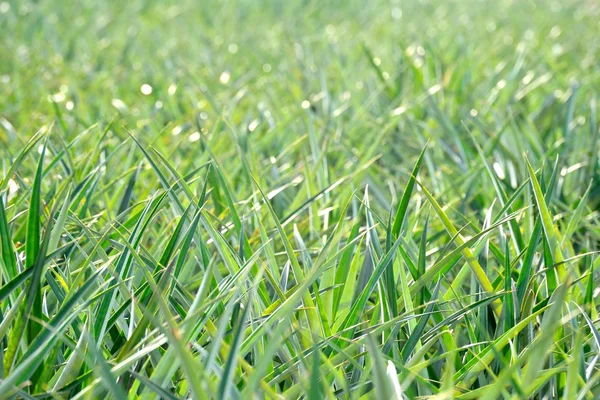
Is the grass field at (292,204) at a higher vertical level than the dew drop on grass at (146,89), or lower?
lower

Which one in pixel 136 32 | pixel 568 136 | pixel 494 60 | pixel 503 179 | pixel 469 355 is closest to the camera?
pixel 469 355

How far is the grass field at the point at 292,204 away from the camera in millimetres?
705

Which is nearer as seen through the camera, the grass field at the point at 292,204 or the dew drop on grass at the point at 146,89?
the grass field at the point at 292,204

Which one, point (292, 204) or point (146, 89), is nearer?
point (292, 204)

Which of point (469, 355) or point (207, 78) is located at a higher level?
point (207, 78)

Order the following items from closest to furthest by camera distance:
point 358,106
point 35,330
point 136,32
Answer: point 35,330
point 358,106
point 136,32

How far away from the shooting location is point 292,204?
4.05 ft

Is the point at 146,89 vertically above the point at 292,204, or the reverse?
the point at 146,89

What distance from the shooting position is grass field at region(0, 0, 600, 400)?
705 millimetres

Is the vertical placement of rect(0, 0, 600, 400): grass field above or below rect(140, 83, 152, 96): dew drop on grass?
below

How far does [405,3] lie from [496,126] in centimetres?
234

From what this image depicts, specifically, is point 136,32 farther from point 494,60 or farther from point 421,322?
point 421,322

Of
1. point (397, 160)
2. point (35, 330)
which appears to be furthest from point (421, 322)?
point (397, 160)

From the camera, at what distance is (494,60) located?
8.29 ft
